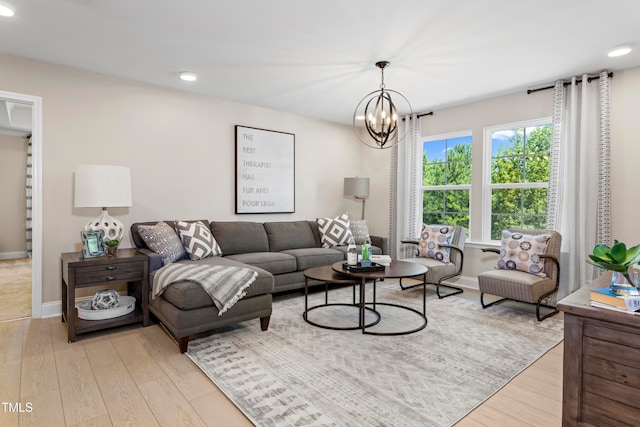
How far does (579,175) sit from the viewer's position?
11.9 ft

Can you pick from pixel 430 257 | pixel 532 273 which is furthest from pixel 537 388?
pixel 430 257

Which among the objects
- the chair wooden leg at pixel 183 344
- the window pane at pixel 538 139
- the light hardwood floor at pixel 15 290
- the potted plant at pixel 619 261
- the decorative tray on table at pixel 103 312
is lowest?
the light hardwood floor at pixel 15 290

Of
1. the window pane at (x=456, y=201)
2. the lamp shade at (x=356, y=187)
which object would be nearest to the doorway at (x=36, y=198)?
the lamp shade at (x=356, y=187)

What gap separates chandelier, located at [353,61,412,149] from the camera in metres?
3.32

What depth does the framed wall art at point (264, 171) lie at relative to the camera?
4.61 metres

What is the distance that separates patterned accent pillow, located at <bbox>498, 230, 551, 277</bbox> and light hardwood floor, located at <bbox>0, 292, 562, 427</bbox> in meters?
1.04

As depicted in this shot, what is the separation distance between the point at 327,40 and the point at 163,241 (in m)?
2.39

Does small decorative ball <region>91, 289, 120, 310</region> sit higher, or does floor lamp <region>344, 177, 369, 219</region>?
floor lamp <region>344, 177, 369, 219</region>

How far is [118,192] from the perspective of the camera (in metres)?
3.11

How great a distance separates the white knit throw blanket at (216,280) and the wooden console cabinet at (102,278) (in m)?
0.25

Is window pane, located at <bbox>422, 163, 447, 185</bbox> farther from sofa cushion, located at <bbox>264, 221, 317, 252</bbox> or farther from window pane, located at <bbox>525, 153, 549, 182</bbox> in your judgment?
sofa cushion, located at <bbox>264, 221, 317, 252</bbox>

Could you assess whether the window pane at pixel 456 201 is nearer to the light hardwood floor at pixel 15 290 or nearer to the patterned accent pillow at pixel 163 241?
the patterned accent pillow at pixel 163 241

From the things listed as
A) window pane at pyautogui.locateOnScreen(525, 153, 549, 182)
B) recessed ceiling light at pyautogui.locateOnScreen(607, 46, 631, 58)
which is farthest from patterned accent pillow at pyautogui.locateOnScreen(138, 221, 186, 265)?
recessed ceiling light at pyautogui.locateOnScreen(607, 46, 631, 58)

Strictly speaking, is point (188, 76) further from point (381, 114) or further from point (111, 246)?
point (381, 114)
